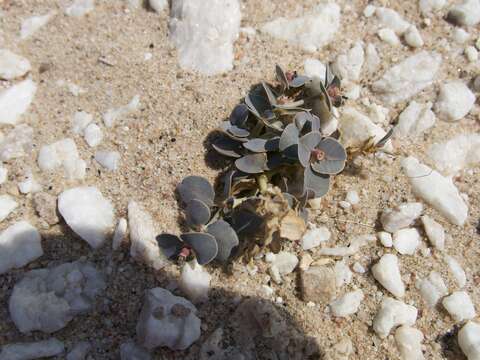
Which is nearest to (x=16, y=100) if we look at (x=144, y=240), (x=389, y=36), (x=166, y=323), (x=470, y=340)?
(x=144, y=240)

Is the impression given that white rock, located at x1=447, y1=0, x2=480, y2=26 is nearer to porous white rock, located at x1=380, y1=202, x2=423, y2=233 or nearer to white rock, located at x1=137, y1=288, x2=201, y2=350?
porous white rock, located at x1=380, y1=202, x2=423, y2=233

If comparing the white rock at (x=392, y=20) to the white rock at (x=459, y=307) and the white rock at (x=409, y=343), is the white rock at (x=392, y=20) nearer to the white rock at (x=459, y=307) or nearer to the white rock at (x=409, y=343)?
the white rock at (x=459, y=307)

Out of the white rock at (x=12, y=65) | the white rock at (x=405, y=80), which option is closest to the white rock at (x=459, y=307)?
the white rock at (x=405, y=80)

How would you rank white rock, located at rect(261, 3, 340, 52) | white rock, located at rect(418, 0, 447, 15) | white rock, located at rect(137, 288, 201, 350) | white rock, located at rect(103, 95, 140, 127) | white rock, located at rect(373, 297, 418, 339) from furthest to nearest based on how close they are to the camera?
1. white rock, located at rect(418, 0, 447, 15)
2. white rock, located at rect(261, 3, 340, 52)
3. white rock, located at rect(103, 95, 140, 127)
4. white rock, located at rect(373, 297, 418, 339)
5. white rock, located at rect(137, 288, 201, 350)

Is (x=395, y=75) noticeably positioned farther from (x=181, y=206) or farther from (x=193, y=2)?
(x=181, y=206)

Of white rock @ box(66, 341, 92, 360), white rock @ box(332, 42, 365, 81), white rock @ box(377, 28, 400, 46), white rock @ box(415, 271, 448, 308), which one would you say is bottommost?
white rock @ box(66, 341, 92, 360)

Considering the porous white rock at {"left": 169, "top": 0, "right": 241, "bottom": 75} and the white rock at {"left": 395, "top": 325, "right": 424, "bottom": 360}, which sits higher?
the porous white rock at {"left": 169, "top": 0, "right": 241, "bottom": 75}

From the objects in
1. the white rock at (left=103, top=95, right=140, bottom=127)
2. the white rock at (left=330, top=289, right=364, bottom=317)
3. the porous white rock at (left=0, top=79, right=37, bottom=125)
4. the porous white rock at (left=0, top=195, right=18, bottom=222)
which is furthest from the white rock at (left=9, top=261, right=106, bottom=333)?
the white rock at (left=330, top=289, right=364, bottom=317)
